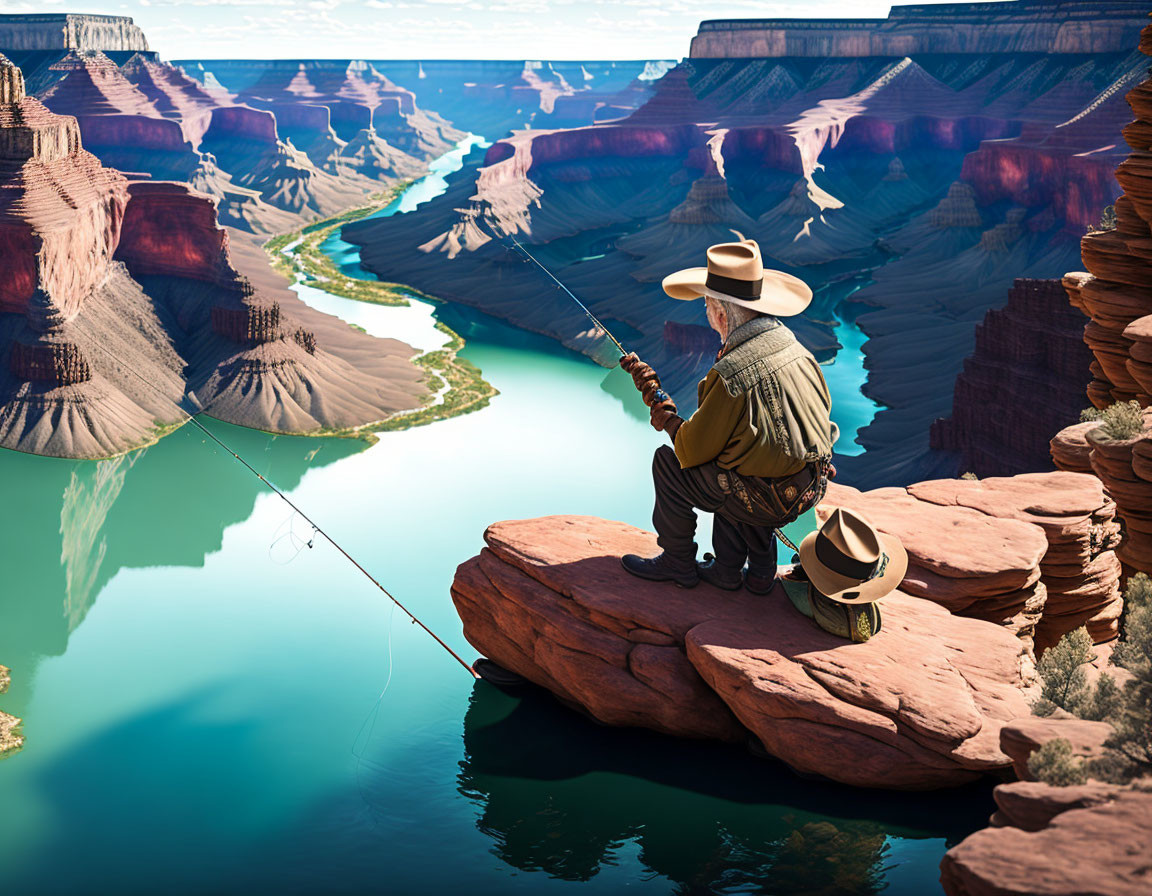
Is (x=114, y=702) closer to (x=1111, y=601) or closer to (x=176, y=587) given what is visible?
(x=176, y=587)

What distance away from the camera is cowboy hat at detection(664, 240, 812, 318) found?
11141mm

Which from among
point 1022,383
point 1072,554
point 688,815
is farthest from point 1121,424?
point 1022,383

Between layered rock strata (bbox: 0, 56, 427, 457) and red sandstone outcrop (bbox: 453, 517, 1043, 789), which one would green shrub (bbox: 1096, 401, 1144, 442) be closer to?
red sandstone outcrop (bbox: 453, 517, 1043, 789)

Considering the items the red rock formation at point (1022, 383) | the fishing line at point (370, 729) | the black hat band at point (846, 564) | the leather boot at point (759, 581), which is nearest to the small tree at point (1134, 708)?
the black hat band at point (846, 564)

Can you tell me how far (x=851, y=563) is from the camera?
36.1ft

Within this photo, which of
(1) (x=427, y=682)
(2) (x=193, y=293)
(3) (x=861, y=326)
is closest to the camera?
(1) (x=427, y=682)

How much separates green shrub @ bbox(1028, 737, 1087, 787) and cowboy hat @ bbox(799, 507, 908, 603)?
3.07m

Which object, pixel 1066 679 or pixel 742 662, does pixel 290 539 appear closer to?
pixel 742 662

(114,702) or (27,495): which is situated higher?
(114,702)

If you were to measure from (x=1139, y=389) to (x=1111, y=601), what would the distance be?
20.7 ft

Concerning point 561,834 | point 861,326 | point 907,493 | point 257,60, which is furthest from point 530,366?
point 257,60

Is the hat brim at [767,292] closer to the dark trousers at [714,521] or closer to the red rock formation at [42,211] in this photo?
the dark trousers at [714,521]

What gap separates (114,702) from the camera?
21.0 metres

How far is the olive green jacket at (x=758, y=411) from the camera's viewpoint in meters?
11.0
